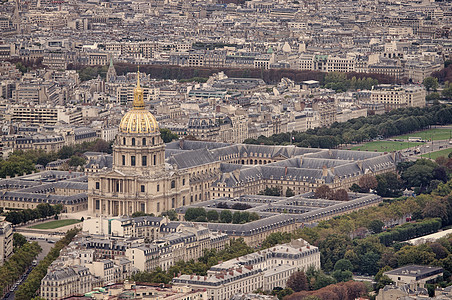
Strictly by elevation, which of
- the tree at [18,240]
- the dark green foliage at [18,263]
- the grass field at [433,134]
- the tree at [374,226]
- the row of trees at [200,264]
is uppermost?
the row of trees at [200,264]

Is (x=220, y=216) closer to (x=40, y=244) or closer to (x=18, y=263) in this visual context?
(x=40, y=244)

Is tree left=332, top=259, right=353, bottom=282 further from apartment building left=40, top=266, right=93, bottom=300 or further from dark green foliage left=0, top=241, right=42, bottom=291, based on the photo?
dark green foliage left=0, top=241, right=42, bottom=291

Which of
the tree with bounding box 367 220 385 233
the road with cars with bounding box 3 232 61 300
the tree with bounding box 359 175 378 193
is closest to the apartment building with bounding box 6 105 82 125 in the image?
the tree with bounding box 359 175 378 193

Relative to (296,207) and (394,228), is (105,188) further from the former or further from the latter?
(394,228)

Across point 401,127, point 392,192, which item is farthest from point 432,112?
point 392,192

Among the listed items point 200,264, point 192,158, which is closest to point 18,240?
point 200,264

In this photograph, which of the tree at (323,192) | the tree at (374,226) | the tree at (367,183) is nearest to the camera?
the tree at (374,226)

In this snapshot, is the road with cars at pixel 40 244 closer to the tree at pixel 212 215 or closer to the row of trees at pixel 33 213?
the row of trees at pixel 33 213

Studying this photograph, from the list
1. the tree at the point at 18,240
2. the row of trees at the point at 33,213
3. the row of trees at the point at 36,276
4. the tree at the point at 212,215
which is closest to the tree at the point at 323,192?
the tree at the point at 212,215
